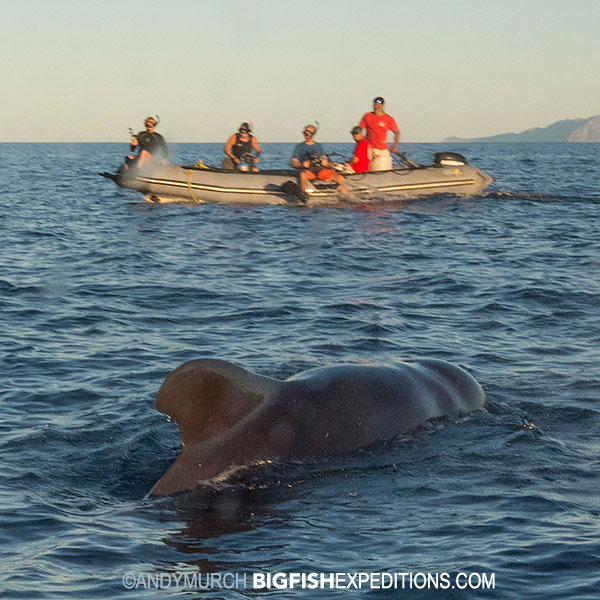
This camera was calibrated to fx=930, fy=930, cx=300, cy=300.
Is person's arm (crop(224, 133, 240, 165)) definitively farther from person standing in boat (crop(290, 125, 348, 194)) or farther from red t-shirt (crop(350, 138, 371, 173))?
red t-shirt (crop(350, 138, 371, 173))

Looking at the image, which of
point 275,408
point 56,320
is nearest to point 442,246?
point 56,320

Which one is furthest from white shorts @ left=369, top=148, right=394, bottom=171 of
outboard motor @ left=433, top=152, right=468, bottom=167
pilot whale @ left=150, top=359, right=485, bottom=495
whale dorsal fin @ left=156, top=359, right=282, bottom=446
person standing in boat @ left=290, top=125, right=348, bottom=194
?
whale dorsal fin @ left=156, top=359, right=282, bottom=446

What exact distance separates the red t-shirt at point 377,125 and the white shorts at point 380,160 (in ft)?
1.70

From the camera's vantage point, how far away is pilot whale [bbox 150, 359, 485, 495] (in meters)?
6.91

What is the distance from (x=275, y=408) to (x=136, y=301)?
8512 mm

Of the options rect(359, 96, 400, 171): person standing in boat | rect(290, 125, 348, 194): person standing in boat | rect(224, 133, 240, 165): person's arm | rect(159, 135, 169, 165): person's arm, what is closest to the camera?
rect(359, 96, 400, 171): person standing in boat

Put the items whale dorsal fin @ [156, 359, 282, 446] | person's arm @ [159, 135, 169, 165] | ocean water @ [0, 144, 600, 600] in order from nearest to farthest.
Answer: ocean water @ [0, 144, 600, 600] < whale dorsal fin @ [156, 359, 282, 446] < person's arm @ [159, 135, 169, 165]

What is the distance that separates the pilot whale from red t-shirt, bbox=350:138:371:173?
71.9 feet

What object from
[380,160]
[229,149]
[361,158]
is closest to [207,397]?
[361,158]

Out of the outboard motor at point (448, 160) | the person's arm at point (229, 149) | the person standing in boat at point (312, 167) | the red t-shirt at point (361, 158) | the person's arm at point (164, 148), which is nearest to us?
the person standing in boat at point (312, 167)

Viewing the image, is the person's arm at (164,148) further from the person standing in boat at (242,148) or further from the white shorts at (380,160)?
the white shorts at (380,160)

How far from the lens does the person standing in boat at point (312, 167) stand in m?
29.0

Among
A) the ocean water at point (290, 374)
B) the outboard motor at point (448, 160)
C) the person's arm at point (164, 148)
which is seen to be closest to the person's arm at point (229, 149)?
the person's arm at point (164, 148)

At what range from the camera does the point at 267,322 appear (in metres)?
13.7
